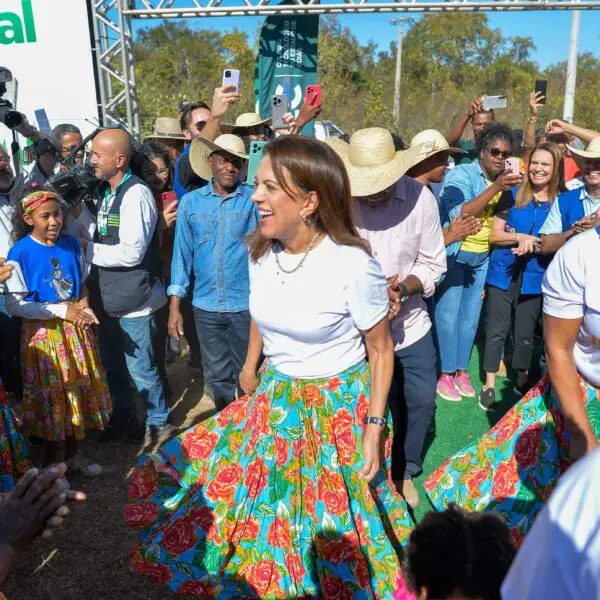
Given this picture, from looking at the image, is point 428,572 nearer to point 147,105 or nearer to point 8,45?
point 8,45

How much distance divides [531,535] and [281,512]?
1.65m

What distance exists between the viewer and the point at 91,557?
299cm

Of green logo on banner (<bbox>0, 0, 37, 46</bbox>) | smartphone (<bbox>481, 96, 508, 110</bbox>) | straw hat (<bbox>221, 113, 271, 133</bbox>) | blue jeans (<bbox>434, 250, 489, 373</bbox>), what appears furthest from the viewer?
green logo on banner (<bbox>0, 0, 37, 46</bbox>)

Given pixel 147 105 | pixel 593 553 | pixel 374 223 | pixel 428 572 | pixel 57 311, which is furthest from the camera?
pixel 147 105

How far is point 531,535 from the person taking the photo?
97 cm

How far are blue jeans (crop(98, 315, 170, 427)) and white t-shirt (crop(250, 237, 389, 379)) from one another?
5.28 ft

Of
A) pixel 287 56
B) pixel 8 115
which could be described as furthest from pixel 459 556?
pixel 287 56

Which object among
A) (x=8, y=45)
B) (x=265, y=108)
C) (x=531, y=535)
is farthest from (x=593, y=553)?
(x=8, y=45)

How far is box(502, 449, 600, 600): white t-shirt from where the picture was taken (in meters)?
0.82

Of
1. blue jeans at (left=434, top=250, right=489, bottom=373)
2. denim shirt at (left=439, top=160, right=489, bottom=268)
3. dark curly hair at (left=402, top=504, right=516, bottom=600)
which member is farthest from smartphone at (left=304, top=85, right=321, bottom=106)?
dark curly hair at (left=402, top=504, right=516, bottom=600)

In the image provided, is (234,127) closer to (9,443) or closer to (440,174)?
(440,174)

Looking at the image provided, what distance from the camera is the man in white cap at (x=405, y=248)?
2938mm

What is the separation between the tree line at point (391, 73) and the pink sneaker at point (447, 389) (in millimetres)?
13796

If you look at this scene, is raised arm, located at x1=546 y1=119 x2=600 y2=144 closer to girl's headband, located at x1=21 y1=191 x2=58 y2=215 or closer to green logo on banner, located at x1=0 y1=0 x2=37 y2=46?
girl's headband, located at x1=21 y1=191 x2=58 y2=215
